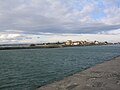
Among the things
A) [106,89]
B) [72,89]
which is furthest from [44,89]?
[106,89]

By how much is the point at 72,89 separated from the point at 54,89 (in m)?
1.69

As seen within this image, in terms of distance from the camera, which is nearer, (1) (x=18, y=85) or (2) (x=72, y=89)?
(2) (x=72, y=89)

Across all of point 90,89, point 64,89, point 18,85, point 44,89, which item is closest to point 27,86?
point 18,85

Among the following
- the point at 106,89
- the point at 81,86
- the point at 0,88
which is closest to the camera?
the point at 106,89

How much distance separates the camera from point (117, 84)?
23828mm

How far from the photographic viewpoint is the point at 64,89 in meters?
22.4

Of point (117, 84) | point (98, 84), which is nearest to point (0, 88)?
point (98, 84)

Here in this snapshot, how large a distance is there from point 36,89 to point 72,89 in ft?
12.5

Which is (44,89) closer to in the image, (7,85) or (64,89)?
(64,89)

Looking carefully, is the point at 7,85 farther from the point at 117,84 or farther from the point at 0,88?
the point at 117,84

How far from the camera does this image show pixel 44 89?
23031 millimetres

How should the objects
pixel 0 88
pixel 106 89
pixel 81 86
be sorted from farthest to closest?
pixel 0 88, pixel 81 86, pixel 106 89

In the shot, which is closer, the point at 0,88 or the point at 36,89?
the point at 36,89

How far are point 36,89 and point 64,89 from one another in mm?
3165
